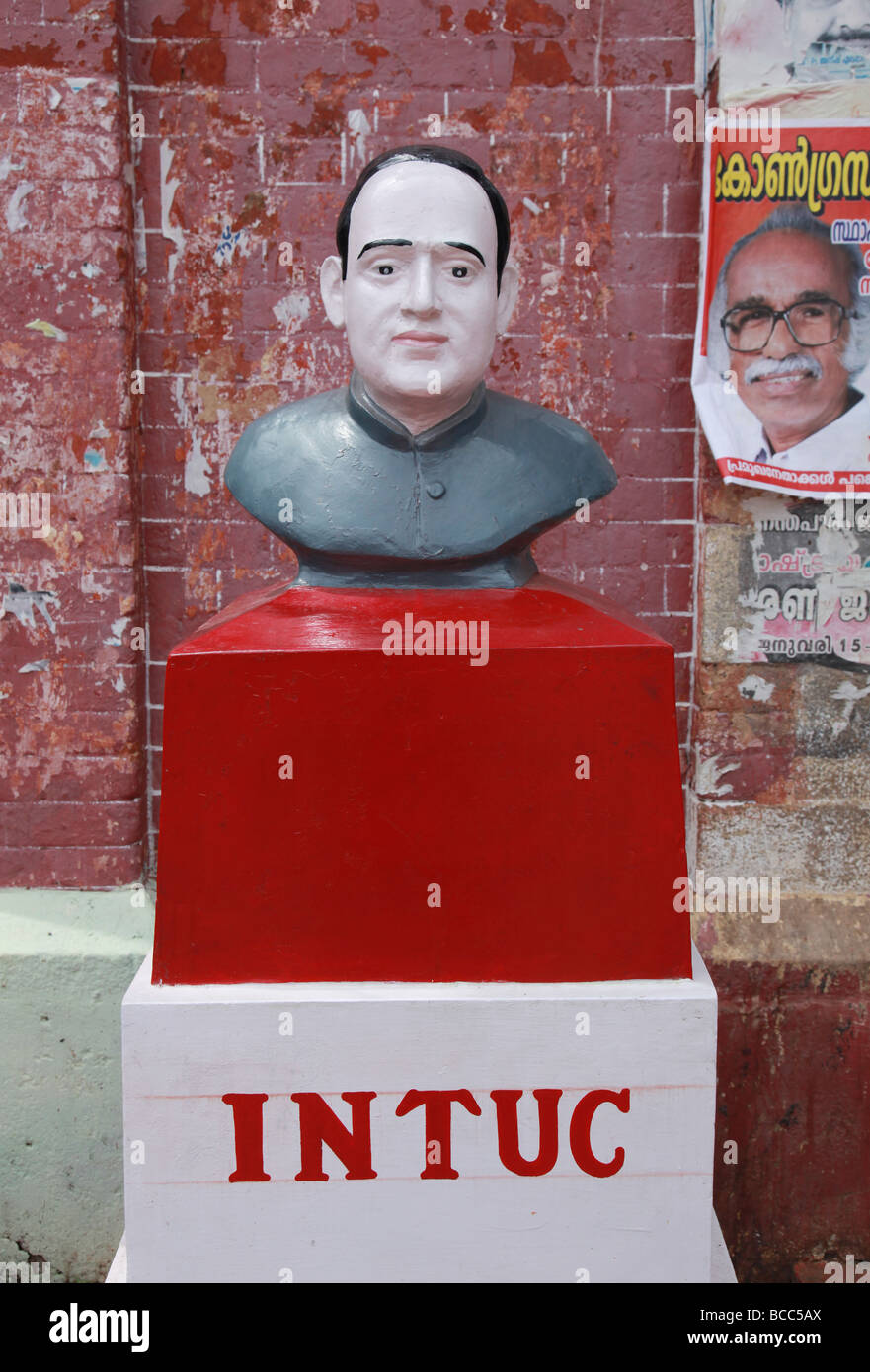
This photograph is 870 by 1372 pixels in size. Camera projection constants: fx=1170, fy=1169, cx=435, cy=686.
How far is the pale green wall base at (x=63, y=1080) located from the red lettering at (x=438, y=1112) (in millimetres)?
993

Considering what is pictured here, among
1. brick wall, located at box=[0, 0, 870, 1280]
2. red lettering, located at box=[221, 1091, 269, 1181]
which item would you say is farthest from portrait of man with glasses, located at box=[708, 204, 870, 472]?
red lettering, located at box=[221, 1091, 269, 1181]

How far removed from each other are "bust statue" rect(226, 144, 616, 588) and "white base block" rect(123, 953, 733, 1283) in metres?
0.67

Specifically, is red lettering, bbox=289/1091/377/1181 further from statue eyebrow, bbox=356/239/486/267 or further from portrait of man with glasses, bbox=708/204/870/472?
portrait of man with glasses, bbox=708/204/870/472

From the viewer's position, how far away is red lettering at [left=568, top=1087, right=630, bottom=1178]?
66.1 inches

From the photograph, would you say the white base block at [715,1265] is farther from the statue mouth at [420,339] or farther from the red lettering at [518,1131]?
the statue mouth at [420,339]

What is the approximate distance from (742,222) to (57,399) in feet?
4.87

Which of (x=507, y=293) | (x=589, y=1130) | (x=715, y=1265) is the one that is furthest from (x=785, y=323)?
(x=715, y=1265)

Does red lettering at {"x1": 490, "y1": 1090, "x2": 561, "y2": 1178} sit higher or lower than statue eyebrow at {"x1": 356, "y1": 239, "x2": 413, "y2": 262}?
lower

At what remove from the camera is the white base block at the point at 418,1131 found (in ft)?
5.43

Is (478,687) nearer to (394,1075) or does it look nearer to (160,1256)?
(394,1075)

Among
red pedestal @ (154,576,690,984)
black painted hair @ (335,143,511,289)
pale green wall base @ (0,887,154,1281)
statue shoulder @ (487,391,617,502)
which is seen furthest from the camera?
pale green wall base @ (0,887,154,1281)

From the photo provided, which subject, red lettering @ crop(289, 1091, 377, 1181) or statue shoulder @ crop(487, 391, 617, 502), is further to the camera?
statue shoulder @ crop(487, 391, 617, 502)

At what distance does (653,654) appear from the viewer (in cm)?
165

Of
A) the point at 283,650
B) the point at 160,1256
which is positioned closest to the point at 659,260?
the point at 283,650
